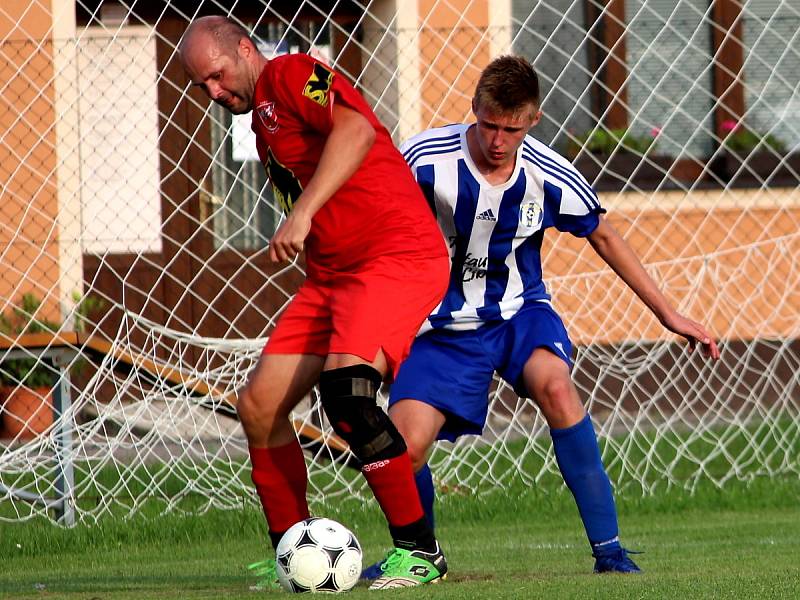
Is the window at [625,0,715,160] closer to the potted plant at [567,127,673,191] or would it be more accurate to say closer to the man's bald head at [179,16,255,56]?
the potted plant at [567,127,673,191]

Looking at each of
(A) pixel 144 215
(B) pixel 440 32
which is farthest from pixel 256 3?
(B) pixel 440 32

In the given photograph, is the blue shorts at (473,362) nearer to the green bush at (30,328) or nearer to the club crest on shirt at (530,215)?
the club crest on shirt at (530,215)

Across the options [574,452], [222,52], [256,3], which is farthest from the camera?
[256,3]

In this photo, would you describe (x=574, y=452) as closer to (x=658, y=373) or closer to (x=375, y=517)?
(x=375, y=517)

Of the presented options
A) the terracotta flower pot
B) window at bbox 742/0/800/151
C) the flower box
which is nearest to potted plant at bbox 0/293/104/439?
the terracotta flower pot

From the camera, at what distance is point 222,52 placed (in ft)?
15.5

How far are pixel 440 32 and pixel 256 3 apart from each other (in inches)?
114

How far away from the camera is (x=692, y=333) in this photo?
17.7 feet

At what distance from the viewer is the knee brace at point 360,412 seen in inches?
184

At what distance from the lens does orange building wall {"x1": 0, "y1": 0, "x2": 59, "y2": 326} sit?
8.20 meters

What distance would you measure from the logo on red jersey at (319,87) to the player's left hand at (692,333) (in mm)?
1594

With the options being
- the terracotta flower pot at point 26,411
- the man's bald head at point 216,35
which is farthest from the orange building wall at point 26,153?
the man's bald head at point 216,35

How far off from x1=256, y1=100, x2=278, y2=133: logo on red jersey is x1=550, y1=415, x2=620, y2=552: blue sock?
151 centimetres

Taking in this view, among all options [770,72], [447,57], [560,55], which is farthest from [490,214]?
[770,72]
